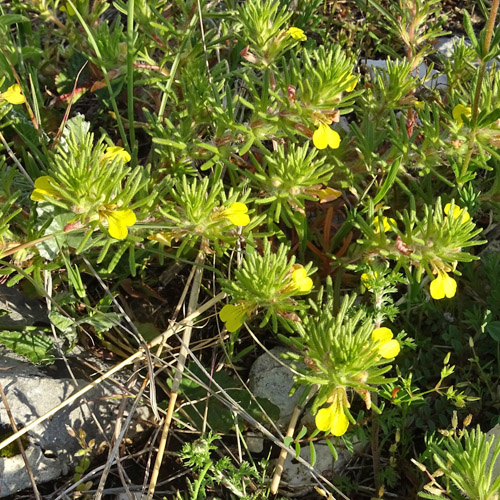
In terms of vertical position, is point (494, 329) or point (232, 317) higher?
point (232, 317)

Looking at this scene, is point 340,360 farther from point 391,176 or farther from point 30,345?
point 30,345

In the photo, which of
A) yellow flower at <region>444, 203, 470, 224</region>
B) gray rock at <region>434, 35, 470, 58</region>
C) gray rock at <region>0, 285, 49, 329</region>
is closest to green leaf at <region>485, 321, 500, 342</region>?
yellow flower at <region>444, 203, 470, 224</region>

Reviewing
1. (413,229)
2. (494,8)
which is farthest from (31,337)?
(494,8)

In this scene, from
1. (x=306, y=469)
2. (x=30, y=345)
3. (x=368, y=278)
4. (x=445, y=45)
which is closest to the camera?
(x=368, y=278)

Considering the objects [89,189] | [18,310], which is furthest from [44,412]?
[89,189]

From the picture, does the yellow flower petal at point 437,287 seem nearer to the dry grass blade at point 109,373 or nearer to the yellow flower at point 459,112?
the yellow flower at point 459,112

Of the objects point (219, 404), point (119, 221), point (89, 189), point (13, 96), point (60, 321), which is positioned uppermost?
point (13, 96)

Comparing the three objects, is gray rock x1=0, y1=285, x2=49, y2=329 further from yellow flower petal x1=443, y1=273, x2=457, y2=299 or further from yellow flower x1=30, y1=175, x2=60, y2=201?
yellow flower petal x1=443, y1=273, x2=457, y2=299
